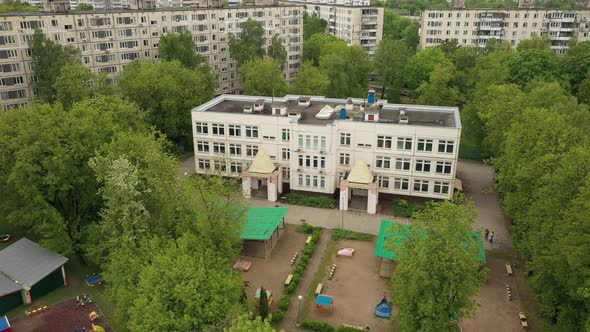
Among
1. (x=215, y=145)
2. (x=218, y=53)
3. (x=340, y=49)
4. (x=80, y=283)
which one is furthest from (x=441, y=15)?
(x=80, y=283)

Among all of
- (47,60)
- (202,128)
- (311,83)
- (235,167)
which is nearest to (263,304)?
(235,167)

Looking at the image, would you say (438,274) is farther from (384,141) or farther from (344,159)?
(344,159)

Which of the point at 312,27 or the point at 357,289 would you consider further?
the point at 312,27

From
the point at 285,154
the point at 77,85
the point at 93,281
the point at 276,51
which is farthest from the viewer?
the point at 276,51

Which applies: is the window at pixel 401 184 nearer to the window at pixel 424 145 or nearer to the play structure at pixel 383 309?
the window at pixel 424 145

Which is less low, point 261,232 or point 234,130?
point 234,130

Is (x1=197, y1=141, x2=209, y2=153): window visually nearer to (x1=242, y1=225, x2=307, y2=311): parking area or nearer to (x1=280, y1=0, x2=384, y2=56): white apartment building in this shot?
(x1=242, y1=225, x2=307, y2=311): parking area

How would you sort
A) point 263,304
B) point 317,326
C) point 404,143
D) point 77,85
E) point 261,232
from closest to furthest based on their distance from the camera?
point 317,326
point 263,304
point 261,232
point 404,143
point 77,85
